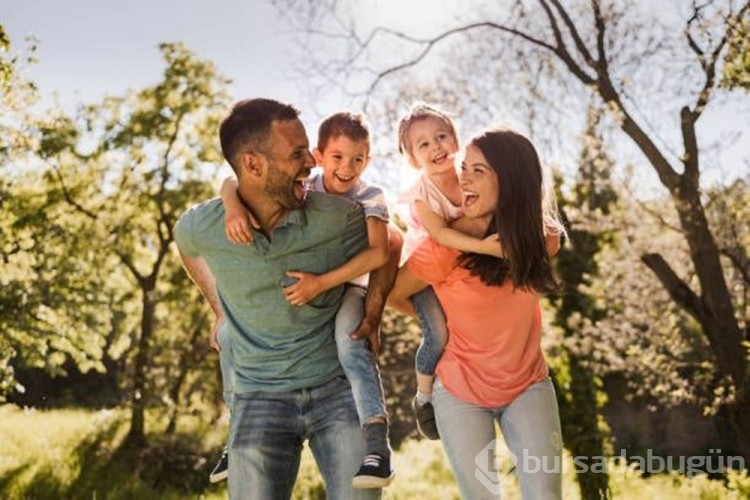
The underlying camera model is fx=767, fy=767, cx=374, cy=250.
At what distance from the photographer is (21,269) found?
53.8 feet

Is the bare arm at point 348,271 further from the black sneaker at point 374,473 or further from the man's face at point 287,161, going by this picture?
the black sneaker at point 374,473

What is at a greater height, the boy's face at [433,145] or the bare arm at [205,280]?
the boy's face at [433,145]

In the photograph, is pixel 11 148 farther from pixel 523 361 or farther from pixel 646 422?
pixel 646 422

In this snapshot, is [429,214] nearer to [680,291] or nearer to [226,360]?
[226,360]

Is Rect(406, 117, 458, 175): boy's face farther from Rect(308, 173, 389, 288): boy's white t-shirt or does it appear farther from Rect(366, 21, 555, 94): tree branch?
Rect(366, 21, 555, 94): tree branch

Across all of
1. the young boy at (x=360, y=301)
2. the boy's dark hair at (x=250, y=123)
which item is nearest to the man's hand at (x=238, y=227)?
the young boy at (x=360, y=301)

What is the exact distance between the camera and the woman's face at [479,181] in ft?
10.3

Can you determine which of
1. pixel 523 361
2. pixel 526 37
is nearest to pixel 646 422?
pixel 526 37

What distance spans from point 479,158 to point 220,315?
1.35m

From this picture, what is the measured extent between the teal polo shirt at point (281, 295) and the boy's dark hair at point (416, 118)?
98cm

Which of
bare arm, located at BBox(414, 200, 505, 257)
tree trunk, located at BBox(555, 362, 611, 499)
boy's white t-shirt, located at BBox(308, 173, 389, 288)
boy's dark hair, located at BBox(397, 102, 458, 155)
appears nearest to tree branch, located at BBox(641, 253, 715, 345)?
tree trunk, located at BBox(555, 362, 611, 499)

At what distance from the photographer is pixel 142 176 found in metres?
18.5

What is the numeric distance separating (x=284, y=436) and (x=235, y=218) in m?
0.84

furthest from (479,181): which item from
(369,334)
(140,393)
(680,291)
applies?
(140,393)
